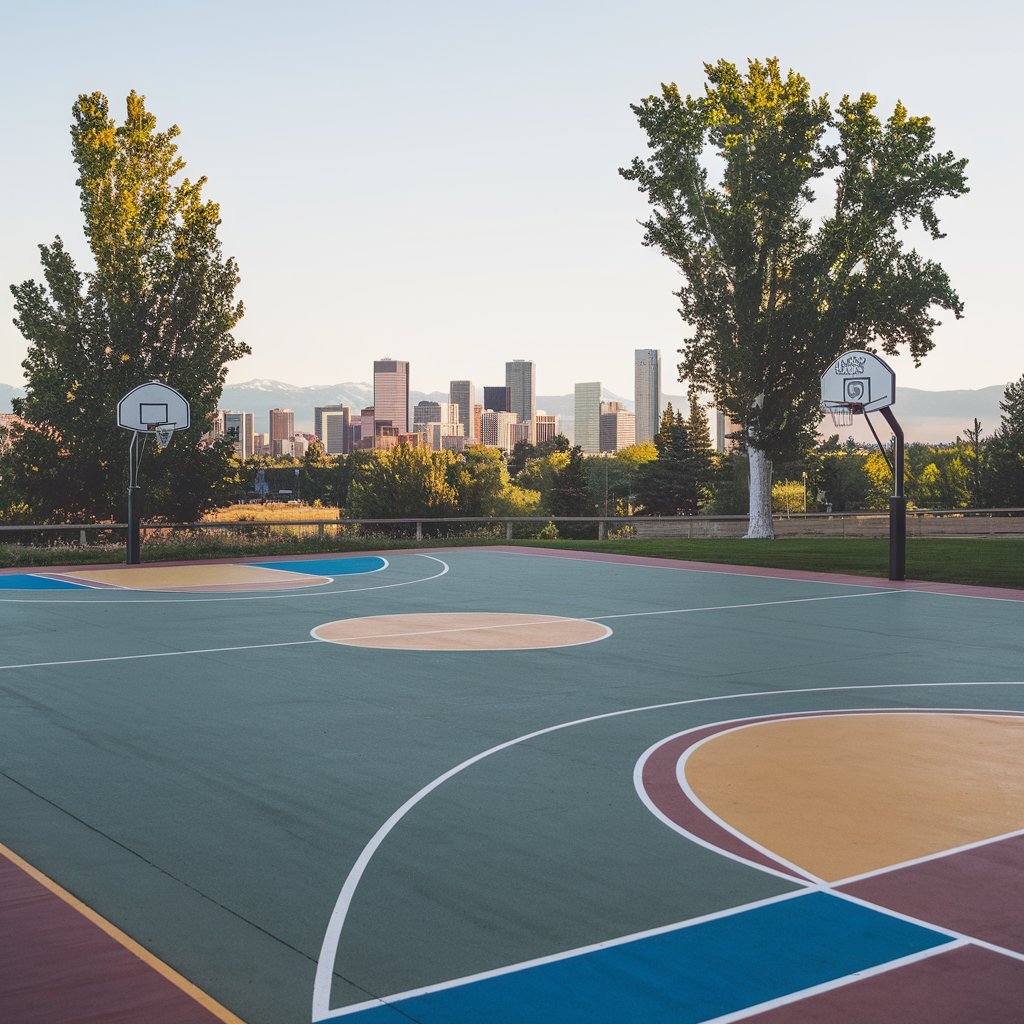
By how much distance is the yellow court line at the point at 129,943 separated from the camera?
454 centimetres

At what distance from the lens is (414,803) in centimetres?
738

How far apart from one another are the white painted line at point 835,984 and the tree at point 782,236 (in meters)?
33.1

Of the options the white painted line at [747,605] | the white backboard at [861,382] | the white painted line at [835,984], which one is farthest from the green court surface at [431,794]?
the white backboard at [861,382]

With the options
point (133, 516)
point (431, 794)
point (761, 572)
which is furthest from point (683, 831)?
point (133, 516)

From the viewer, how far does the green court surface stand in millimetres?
4922

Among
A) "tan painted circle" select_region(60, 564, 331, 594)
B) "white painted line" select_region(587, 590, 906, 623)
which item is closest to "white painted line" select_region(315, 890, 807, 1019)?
"white painted line" select_region(587, 590, 906, 623)

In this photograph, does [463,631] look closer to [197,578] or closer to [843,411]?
[197,578]

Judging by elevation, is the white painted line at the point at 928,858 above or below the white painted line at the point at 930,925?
above

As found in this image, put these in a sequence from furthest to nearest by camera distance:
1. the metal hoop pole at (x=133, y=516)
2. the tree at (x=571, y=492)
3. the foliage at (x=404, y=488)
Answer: the tree at (x=571, y=492) → the foliage at (x=404, y=488) → the metal hoop pole at (x=133, y=516)

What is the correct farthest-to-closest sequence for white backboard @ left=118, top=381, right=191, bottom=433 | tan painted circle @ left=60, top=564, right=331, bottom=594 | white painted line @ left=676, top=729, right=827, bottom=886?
white backboard @ left=118, top=381, right=191, bottom=433, tan painted circle @ left=60, top=564, right=331, bottom=594, white painted line @ left=676, top=729, right=827, bottom=886

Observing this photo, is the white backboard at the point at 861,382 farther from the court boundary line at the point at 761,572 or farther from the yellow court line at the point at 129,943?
the yellow court line at the point at 129,943

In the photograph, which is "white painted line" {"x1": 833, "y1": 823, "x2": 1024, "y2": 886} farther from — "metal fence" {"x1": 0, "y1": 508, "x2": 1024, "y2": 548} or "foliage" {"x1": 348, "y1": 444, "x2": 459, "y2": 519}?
"foliage" {"x1": 348, "y1": 444, "x2": 459, "y2": 519}

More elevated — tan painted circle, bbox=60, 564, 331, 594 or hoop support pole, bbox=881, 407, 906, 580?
hoop support pole, bbox=881, 407, 906, 580

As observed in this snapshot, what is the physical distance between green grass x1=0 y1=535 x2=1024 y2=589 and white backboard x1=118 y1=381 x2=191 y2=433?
3254 mm
